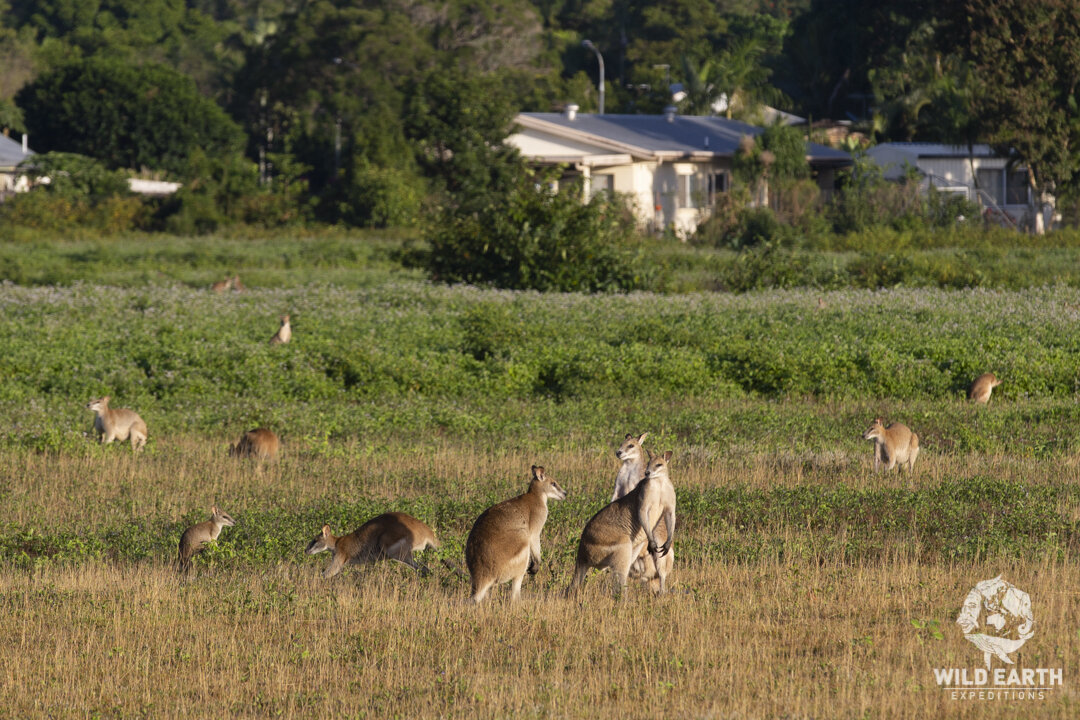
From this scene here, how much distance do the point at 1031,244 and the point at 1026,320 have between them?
654 inches

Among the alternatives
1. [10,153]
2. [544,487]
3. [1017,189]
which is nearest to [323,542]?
[544,487]

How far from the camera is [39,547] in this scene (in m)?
10.1

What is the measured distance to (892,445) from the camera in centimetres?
1234

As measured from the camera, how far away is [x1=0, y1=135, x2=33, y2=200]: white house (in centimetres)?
5247

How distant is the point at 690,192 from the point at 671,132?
3.68 metres

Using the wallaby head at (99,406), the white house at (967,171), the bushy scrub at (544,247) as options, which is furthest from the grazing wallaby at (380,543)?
the white house at (967,171)

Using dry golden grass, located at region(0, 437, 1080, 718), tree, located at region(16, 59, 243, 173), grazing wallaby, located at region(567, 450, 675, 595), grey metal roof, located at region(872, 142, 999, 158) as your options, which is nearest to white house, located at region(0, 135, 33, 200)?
tree, located at region(16, 59, 243, 173)

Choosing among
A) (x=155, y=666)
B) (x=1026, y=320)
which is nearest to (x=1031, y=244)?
(x=1026, y=320)

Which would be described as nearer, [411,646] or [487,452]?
[411,646]

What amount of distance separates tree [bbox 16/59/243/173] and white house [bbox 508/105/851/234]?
2181 cm

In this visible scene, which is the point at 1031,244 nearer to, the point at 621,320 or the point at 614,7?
the point at 621,320

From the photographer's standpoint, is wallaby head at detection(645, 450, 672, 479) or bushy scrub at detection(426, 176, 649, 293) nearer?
wallaby head at detection(645, 450, 672, 479)

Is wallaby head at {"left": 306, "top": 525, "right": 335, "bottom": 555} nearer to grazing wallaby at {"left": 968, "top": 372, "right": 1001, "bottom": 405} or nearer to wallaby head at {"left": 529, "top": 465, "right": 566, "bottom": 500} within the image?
wallaby head at {"left": 529, "top": 465, "right": 566, "bottom": 500}

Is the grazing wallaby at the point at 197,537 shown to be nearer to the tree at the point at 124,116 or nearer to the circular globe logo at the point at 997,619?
the circular globe logo at the point at 997,619
